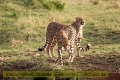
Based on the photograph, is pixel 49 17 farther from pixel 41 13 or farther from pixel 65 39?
pixel 65 39

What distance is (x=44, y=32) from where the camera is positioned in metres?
13.3

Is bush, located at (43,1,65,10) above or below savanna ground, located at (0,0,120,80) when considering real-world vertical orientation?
above

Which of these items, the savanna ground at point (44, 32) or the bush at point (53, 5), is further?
the bush at point (53, 5)

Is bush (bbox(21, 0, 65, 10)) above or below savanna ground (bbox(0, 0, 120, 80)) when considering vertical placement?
above

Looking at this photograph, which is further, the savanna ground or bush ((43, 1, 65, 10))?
bush ((43, 1, 65, 10))

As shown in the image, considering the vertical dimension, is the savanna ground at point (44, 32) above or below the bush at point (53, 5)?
below

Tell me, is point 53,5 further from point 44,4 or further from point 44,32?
point 44,32

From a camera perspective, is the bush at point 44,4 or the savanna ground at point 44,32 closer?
the savanna ground at point 44,32

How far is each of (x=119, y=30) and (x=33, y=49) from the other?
3.52m

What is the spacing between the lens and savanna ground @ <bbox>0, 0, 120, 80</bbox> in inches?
358

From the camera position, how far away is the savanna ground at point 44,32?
9.09 m

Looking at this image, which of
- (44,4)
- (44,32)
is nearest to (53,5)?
(44,4)

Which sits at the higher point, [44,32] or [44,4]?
[44,4]

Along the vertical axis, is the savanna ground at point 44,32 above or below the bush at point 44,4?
below
